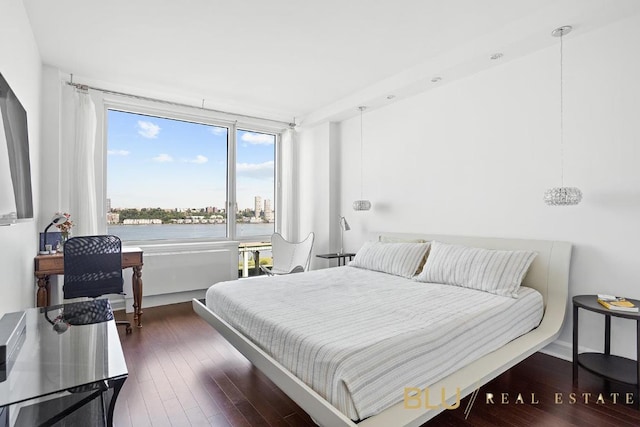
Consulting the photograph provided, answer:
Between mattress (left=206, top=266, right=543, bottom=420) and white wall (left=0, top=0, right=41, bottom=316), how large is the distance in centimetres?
138

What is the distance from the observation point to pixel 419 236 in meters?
3.89

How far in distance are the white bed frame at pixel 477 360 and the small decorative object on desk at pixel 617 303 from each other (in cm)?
35

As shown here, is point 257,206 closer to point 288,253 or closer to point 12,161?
point 288,253

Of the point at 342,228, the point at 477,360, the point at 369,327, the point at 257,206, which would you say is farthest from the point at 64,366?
the point at 257,206

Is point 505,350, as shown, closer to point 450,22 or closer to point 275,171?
point 450,22

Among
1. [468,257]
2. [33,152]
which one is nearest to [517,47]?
[468,257]

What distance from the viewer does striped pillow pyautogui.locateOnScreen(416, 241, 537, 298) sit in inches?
106

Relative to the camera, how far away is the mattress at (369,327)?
5.21ft

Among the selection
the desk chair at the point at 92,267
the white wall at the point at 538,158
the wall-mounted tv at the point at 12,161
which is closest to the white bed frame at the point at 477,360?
the white wall at the point at 538,158

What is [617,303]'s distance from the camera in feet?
7.30

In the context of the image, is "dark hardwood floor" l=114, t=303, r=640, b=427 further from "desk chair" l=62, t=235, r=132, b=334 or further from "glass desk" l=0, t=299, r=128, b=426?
"desk chair" l=62, t=235, r=132, b=334

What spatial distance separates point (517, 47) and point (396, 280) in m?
2.26

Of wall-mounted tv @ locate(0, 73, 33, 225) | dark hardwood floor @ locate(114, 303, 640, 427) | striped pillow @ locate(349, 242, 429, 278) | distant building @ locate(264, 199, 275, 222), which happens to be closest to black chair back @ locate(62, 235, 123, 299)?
dark hardwood floor @ locate(114, 303, 640, 427)

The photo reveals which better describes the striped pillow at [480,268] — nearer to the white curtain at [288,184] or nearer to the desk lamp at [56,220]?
the white curtain at [288,184]
